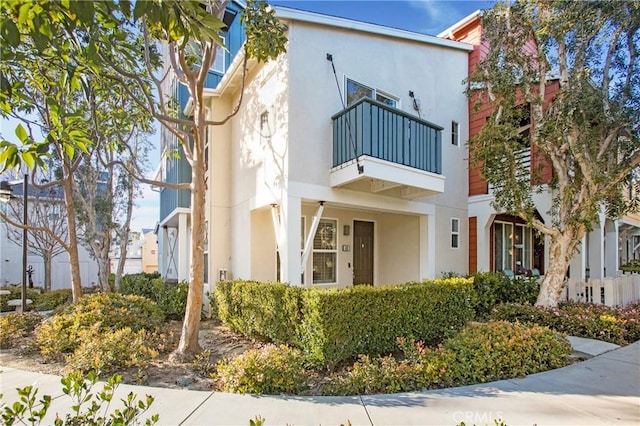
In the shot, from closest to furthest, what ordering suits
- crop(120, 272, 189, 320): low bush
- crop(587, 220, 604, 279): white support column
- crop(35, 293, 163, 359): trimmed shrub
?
crop(35, 293, 163, 359): trimmed shrub, crop(120, 272, 189, 320): low bush, crop(587, 220, 604, 279): white support column

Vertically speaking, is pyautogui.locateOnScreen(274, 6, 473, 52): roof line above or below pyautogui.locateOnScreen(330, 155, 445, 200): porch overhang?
above

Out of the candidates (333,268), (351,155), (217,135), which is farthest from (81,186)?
(351,155)

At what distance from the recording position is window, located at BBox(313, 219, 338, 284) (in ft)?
31.4

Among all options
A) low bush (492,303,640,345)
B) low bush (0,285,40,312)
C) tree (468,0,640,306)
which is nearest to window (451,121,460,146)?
tree (468,0,640,306)

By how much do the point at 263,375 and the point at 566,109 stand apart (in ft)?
25.8

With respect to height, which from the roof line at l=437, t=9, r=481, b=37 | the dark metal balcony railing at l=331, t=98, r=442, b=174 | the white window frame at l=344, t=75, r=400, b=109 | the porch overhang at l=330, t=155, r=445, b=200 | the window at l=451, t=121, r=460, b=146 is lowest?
the porch overhang at l=330, t=155, r=445, b=200

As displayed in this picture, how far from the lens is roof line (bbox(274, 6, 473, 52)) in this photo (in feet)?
23.1

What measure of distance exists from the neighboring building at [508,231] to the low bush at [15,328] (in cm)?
1099

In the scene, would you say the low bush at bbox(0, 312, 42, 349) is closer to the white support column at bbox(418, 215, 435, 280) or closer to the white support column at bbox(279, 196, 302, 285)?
the white support column at bbox(279, 196, 302, 285)

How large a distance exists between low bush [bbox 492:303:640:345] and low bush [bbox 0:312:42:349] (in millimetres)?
9916

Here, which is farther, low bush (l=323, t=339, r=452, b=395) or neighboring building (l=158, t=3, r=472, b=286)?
neighboring building (l=158, t=3, r=472, b=286)

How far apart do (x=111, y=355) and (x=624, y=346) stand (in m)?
8.57

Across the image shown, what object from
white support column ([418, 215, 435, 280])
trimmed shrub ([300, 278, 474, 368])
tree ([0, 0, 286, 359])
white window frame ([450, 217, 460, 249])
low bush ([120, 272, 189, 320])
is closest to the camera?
tree ([0, 0, 286, 359])

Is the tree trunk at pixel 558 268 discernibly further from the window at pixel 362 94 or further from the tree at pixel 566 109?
the window at pixel 362 94
